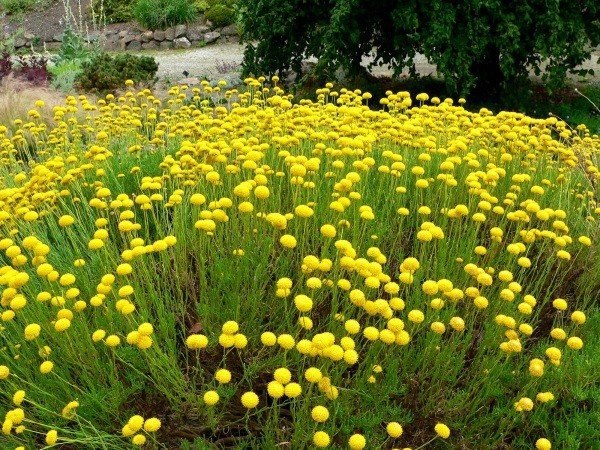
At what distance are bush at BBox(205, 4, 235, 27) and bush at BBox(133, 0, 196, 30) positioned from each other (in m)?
0.60

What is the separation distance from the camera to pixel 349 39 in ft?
27.3

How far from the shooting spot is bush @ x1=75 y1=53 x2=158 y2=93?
938 cm

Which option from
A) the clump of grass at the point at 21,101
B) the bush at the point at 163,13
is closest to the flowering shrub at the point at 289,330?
the clump of grass at the point at 21,101

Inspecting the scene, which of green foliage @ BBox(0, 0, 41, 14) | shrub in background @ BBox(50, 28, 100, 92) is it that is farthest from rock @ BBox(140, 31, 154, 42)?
green foliage @ BBox(0, 0, 41, 14)

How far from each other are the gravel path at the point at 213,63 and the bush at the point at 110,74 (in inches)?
40.5

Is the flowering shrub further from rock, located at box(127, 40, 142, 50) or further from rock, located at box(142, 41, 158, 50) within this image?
rock, located at box(127, 40, 142, 50)

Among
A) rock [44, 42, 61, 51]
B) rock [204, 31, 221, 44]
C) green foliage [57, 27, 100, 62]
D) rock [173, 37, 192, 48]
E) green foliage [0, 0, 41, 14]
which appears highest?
green foliage [57, 27, 100, 62]

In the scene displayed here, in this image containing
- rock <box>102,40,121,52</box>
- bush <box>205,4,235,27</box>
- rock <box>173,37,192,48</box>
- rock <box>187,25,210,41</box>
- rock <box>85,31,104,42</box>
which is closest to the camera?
rock <box>85,31,104,42</box>

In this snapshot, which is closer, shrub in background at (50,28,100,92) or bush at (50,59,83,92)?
bush at (50,59,83,92)

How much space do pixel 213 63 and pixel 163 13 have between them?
4665 millimetres

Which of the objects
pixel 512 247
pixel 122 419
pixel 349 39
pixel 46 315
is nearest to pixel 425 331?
pixel 512 247

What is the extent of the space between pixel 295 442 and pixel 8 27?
20.3 meters

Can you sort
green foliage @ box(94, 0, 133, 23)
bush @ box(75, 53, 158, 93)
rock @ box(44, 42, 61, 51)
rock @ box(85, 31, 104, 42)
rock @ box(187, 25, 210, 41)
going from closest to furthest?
bush @ box(75, 53, 158, 93), rock @ box(85, 31, 104, 42), rock @ box(187, 25, 210, 41), rock @ box(44, 42, 61, 51), green foliage @ box(94, 0, 133, 23)

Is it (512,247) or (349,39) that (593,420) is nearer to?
(512,247)
